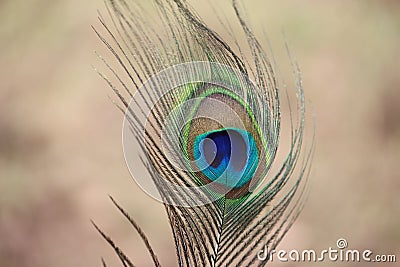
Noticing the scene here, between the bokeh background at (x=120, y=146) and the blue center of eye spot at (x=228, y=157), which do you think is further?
the bokeh background at (x=120, y=146)

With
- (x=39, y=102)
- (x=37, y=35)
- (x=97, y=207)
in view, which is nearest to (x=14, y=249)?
(x=97, y=207)

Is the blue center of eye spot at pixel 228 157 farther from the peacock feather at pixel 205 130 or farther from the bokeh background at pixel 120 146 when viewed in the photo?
the bokeh background at pixel 120 146

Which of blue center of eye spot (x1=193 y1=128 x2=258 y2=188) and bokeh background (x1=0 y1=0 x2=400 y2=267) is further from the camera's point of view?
bokeh background (x1=0 y1=0 x2=400 y2=267)

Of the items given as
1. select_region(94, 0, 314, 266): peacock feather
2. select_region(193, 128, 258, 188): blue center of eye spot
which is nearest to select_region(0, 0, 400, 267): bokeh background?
select_region(94, 0, 314, 266): peacock feather

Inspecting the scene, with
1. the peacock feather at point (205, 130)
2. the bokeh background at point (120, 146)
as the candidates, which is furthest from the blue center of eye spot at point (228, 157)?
the bokeh background at point (120, 146)

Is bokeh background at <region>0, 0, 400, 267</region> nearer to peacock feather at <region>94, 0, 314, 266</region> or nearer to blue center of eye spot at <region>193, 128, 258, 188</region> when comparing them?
peacock feather at <region>94, 0, 314, 266</region>

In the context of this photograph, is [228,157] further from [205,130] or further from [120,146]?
[120,146]
